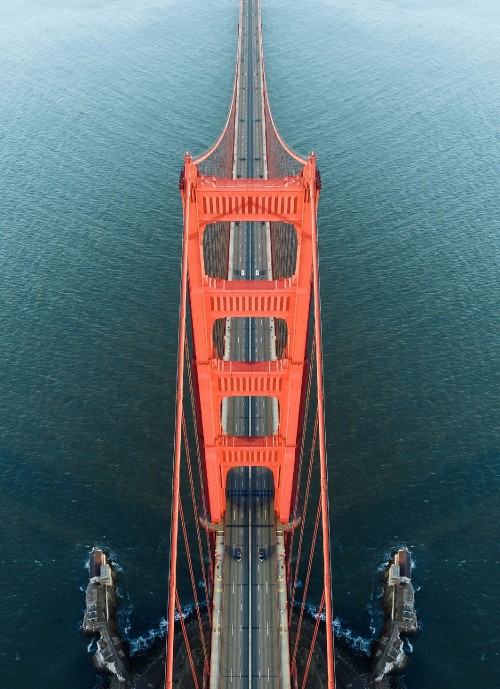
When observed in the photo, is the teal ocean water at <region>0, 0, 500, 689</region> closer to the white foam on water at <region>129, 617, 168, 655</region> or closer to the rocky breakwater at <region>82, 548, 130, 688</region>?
the white foam on water at <region>129, 617, 168, 655</region>

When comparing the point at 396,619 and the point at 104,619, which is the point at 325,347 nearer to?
the point at 396,619

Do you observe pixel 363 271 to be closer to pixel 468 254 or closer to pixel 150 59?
pixel 468 254

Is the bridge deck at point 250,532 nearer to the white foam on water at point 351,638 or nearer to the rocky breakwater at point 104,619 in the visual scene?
the white foam on water at point 351,638

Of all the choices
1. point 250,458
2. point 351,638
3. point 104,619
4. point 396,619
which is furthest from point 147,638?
point 396,619

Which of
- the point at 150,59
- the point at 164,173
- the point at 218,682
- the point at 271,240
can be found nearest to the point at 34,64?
the point at 150,59

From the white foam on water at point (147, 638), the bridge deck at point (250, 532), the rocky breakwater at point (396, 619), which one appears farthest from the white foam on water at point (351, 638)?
the white foam on water at point (147, 638)

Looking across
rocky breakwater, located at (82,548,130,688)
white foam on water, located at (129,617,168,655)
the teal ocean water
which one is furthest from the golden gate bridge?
rocky breakwater, located at (82,548,130,688)
